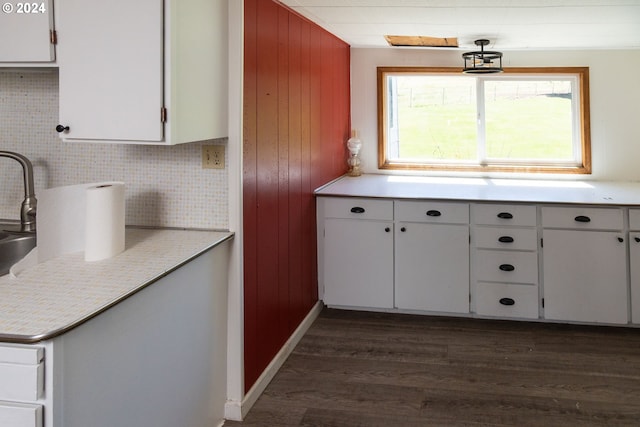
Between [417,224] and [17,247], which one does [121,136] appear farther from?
[417,224]

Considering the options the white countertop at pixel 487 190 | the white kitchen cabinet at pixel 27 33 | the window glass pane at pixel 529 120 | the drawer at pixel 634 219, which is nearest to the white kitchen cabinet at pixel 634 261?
the drawer at pixel 634 219

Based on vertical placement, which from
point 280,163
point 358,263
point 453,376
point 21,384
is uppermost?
point 280,163

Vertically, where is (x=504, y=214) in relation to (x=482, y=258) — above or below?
above

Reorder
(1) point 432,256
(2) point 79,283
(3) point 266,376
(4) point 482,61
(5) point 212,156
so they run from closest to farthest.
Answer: (2) point 79,283, (5) point 212,156, (3) point 266,376, (1) point 432,256, (4) point 482,61

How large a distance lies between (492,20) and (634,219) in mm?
1435

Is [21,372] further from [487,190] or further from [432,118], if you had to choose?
[432,118]

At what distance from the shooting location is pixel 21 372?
142cm

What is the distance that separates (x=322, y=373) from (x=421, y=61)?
8.93 ft

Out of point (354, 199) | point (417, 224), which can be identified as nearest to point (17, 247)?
point (354, 199)

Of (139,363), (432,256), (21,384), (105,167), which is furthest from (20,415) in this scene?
(432,256)

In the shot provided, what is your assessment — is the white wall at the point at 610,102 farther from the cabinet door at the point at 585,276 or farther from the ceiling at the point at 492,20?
the cabinet door at the point at 585,276

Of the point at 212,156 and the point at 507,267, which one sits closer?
the point at 212,156

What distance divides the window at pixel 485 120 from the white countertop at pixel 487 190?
0.79 feet

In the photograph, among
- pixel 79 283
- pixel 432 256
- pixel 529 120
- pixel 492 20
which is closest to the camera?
pixel 79 283
